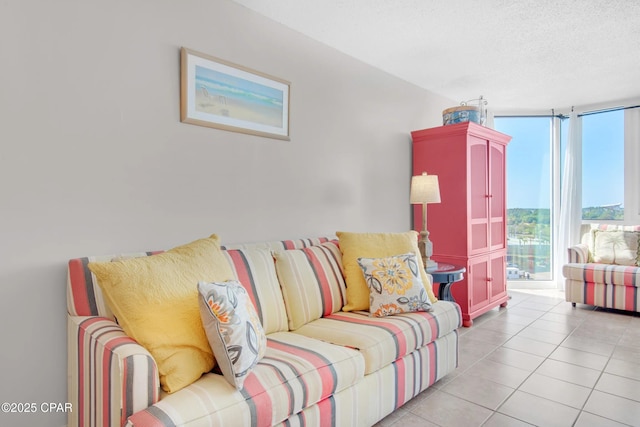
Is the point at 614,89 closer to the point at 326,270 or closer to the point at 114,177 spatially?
the point at 326,270

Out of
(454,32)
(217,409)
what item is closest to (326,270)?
(217,409)

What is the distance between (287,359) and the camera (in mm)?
1568

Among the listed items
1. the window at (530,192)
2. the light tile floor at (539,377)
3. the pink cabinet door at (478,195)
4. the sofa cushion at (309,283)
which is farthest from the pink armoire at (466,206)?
the sofa cushion at (309,283)

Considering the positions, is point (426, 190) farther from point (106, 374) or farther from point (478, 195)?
point (106, 374)

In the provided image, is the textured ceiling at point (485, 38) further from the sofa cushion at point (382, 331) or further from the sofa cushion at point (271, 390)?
the sofa cushion at point (271, 390)

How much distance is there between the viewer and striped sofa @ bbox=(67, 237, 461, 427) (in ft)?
4.01

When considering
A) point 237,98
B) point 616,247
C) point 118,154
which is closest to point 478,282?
point 616,247

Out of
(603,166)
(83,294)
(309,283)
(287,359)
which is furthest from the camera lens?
(603,166)

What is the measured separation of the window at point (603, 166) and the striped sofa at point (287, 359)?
3614mm

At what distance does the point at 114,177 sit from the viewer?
1.93 metres

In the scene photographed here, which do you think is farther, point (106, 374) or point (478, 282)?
point (478, 282)

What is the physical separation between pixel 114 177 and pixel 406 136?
2.70 m

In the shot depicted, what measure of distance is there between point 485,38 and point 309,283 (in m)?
2.26

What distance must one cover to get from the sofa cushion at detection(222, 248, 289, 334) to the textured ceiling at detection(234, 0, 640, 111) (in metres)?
1.59
